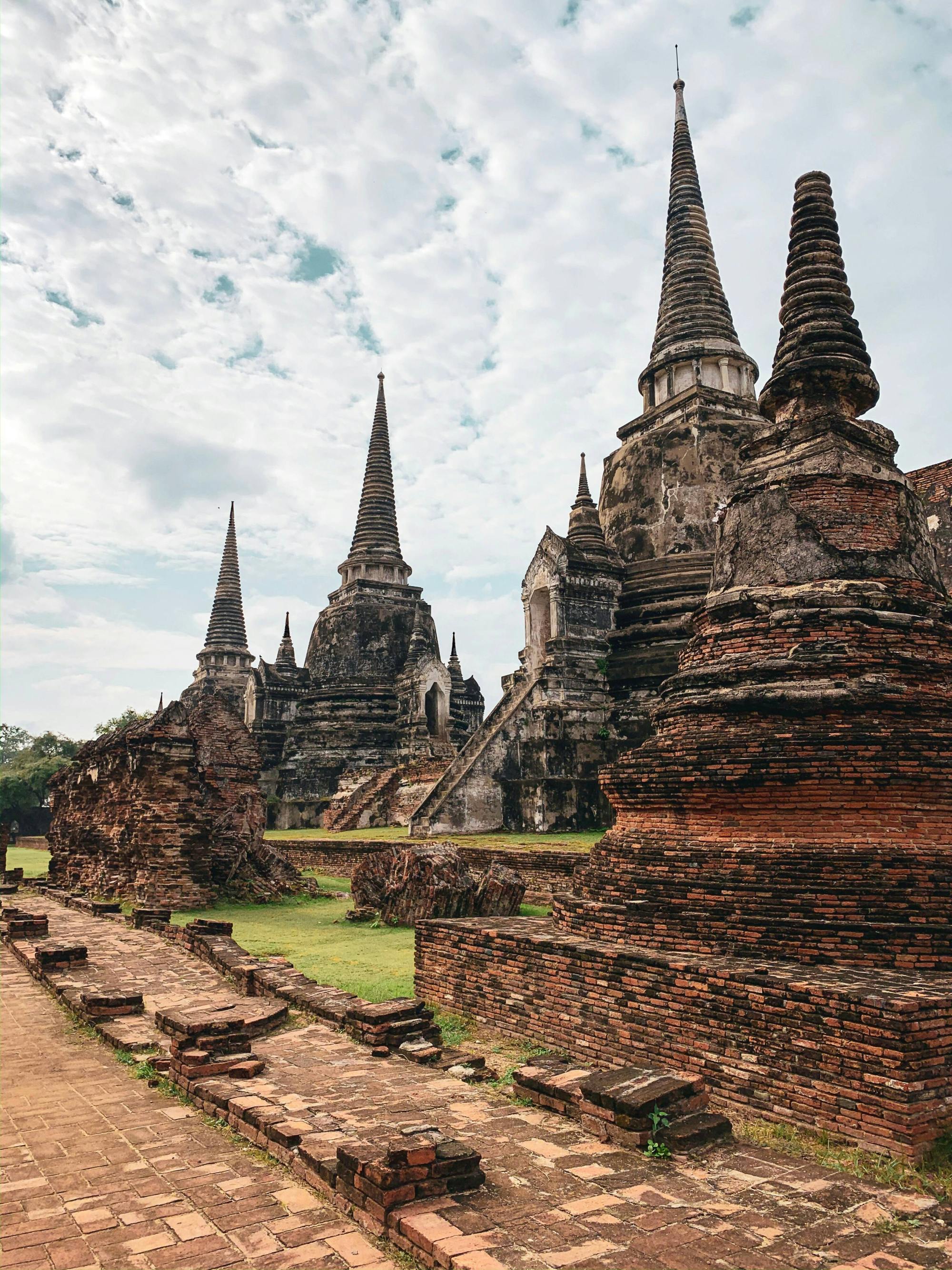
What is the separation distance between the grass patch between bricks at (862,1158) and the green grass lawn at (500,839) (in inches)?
258

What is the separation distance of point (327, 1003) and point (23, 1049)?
2.29 metres

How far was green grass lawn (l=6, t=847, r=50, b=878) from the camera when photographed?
79.8 feet

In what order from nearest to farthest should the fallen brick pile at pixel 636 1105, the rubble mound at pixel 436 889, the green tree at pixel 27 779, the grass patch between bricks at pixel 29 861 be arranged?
the fallen brick pile at pixel 636 1105 < the rubble mound at pixel 436 889 < the grass patch between bricks at pixel 29 861 < the green tree at pixel 27 779

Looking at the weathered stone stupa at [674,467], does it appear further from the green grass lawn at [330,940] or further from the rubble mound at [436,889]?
the green grass lawn at [330,940]

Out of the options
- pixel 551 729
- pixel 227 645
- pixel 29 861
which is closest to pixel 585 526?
pixel 551 729

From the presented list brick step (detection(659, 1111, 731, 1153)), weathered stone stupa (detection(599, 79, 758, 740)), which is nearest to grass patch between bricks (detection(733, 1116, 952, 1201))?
brick step (detection(659, 1111, 731, 1153))

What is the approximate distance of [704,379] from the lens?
21281 millimetres

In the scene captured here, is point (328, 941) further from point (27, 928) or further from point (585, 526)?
point (585, 526)

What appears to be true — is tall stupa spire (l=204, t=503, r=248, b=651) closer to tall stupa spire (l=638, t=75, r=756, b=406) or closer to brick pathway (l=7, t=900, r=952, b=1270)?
tall stupa spire (l=638, t=75, r=756, b=406)

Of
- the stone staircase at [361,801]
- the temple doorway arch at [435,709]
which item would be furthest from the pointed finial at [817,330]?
the temple doorway arch at [435,709]

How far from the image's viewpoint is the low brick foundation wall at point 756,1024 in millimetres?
4465

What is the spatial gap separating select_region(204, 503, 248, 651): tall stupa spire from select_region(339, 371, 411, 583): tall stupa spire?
14056 mm

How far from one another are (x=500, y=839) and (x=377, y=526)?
19.9 meters

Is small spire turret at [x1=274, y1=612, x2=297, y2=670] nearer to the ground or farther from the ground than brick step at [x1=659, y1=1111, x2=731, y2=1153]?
farther from the ground
